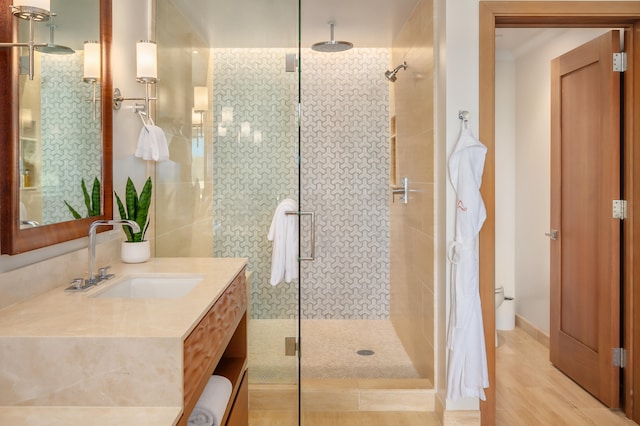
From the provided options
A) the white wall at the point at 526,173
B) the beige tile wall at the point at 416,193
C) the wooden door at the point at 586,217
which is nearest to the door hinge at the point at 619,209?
the wooden door at the point at 586,217

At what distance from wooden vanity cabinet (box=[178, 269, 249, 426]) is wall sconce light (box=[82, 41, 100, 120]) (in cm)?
92

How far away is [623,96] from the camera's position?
3.00m

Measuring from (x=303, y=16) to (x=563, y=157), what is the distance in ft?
6.70

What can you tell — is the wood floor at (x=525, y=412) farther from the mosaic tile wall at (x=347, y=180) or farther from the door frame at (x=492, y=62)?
the mosaic tile wall at (x=347, y=180)

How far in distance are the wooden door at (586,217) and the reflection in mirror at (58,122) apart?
277 centimetres

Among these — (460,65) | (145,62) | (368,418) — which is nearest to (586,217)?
(460,65)

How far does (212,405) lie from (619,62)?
113 inches

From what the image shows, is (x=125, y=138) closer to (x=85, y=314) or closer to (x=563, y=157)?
(x=85, y=314)

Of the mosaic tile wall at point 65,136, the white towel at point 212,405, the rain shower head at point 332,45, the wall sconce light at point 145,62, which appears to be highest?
the rain shower head at point 332,45

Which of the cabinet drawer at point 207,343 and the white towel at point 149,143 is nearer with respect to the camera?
the cabinet drawer at point 207,343

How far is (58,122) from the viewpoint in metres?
1.76

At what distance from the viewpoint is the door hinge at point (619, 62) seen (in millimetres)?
2977

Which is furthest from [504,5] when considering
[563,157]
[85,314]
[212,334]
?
[85,314]

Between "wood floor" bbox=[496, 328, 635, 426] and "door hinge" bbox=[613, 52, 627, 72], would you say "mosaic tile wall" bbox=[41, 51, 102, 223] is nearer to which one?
"wood floor" bbox=[496, 328, 635, 426]
